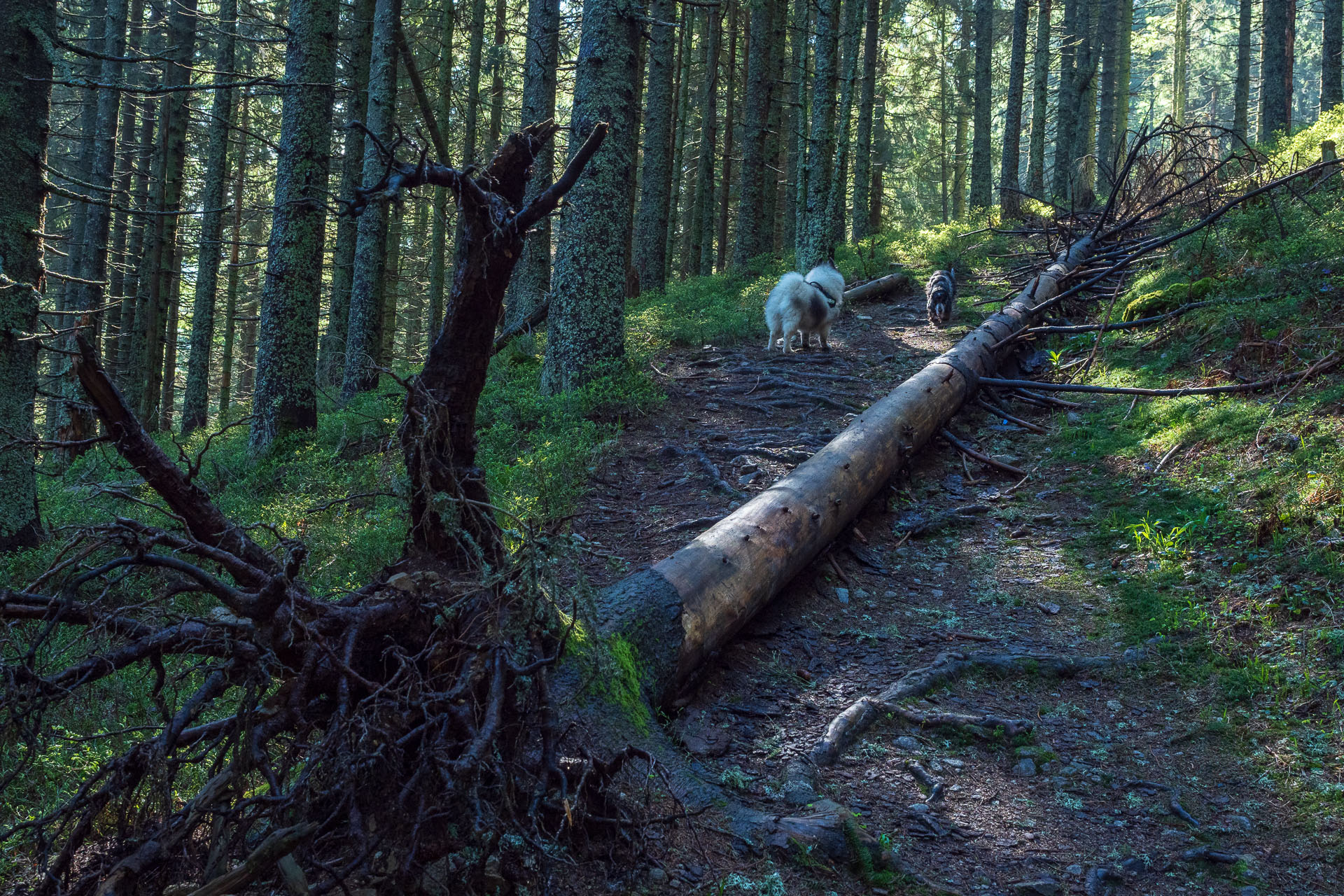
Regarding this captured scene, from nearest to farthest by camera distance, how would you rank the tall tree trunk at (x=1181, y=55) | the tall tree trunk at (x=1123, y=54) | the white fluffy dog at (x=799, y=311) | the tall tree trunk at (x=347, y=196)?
the white fluffy dog at (x=799, y=311) < the tall tree trunk at (x=347, y=196) < the tall tree trunk at (x=1123, y=54) < the tall tree trunk at (x=1181, y=55)

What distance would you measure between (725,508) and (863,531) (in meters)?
1.15

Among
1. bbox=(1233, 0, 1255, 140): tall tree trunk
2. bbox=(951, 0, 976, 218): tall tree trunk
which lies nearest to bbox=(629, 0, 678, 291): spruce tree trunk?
bbox=(951, 0, 976, 218): tall tree trunk

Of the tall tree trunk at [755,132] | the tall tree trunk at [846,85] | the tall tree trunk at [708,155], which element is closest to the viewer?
the tall tree trunk at [846,85]

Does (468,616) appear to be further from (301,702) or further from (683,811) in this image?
(683,811)

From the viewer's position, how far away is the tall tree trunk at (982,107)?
21719 millimetres

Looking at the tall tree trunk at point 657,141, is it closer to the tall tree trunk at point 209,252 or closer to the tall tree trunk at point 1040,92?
the tall tree trunk at point 209,252

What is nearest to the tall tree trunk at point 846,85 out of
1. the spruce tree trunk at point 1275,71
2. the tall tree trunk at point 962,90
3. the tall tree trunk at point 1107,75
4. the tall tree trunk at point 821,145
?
the tall tree trunk at point 821,145

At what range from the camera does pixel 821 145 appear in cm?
1443

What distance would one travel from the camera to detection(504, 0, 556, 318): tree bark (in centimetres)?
1256

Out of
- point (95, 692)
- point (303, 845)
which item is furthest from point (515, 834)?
point (95, 692)

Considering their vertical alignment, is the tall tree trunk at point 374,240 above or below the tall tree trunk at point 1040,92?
below

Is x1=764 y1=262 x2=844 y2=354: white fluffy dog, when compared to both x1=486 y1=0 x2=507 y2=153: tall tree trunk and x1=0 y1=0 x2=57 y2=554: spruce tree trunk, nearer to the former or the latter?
x1=0 y1=0 x2=57 y2=554: spruce tree trunk

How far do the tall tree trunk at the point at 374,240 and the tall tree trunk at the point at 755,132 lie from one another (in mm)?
8328

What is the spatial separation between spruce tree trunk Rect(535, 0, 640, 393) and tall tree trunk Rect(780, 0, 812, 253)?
6.17 m
